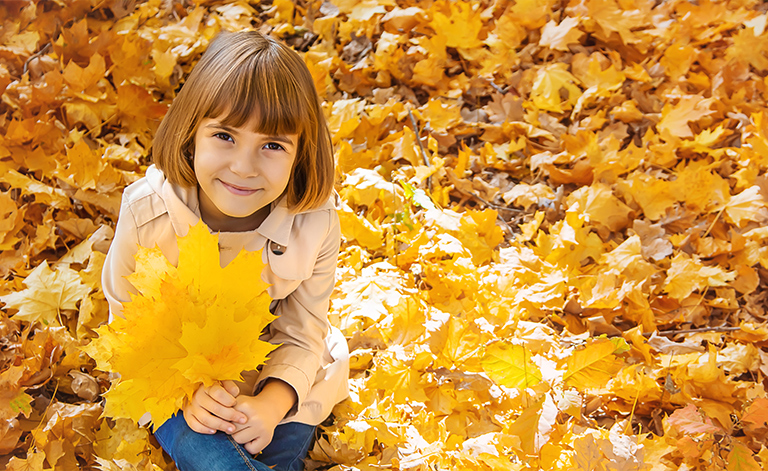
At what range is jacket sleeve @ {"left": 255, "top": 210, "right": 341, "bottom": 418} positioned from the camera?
4.03 ft

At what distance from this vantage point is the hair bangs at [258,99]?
1004 mm

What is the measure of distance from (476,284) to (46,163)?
1316mm

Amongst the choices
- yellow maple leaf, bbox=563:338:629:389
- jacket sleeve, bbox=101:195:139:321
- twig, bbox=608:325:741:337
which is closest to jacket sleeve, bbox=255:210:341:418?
jacket sleeve, bbox=101:195:139:321

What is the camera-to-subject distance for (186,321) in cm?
88

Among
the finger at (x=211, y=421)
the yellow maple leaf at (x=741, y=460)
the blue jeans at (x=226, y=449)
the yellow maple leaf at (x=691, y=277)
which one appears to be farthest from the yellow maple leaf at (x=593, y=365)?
the finger at (x=211, y=421)

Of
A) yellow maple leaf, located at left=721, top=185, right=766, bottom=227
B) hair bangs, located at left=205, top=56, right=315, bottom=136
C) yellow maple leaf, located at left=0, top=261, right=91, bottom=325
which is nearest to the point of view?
hair bangs, located at left=205, top=56, right=315, bottom=136

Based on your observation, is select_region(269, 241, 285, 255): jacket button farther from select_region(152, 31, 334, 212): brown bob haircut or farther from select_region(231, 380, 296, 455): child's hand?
select_region(231, 380, 296, 455): child's hand

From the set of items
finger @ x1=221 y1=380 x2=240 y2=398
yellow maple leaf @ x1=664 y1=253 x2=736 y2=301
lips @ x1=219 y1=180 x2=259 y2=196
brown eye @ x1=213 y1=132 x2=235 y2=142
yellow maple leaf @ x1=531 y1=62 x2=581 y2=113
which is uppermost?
brown eye @ x1=213 y1=132 x2=235 y2=142

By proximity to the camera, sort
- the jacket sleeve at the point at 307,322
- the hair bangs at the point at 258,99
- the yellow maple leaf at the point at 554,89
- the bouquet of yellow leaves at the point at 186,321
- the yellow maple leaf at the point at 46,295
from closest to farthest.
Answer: the bouquet of yellow leaves at the point at 186,321
the hair bangs at the point at 258,99
the jacket sleeve at the point at 307,322
the yellow maple leaf at the point at 46,295
the yellow maple leaf at the point at 554,89

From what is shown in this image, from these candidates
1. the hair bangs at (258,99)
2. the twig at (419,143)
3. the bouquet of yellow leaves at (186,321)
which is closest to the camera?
the bouquet of yellow leaves at (186,321)

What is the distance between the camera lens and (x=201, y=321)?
0.88 meters

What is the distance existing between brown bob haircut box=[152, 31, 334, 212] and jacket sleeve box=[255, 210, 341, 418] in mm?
165

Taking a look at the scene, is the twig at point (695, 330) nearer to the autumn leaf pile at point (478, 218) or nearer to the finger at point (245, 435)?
the autumn leaf pile at point (478, 218)

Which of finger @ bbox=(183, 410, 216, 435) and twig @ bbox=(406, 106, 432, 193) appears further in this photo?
twig @ bbox=(406, 106, 432, 193)
